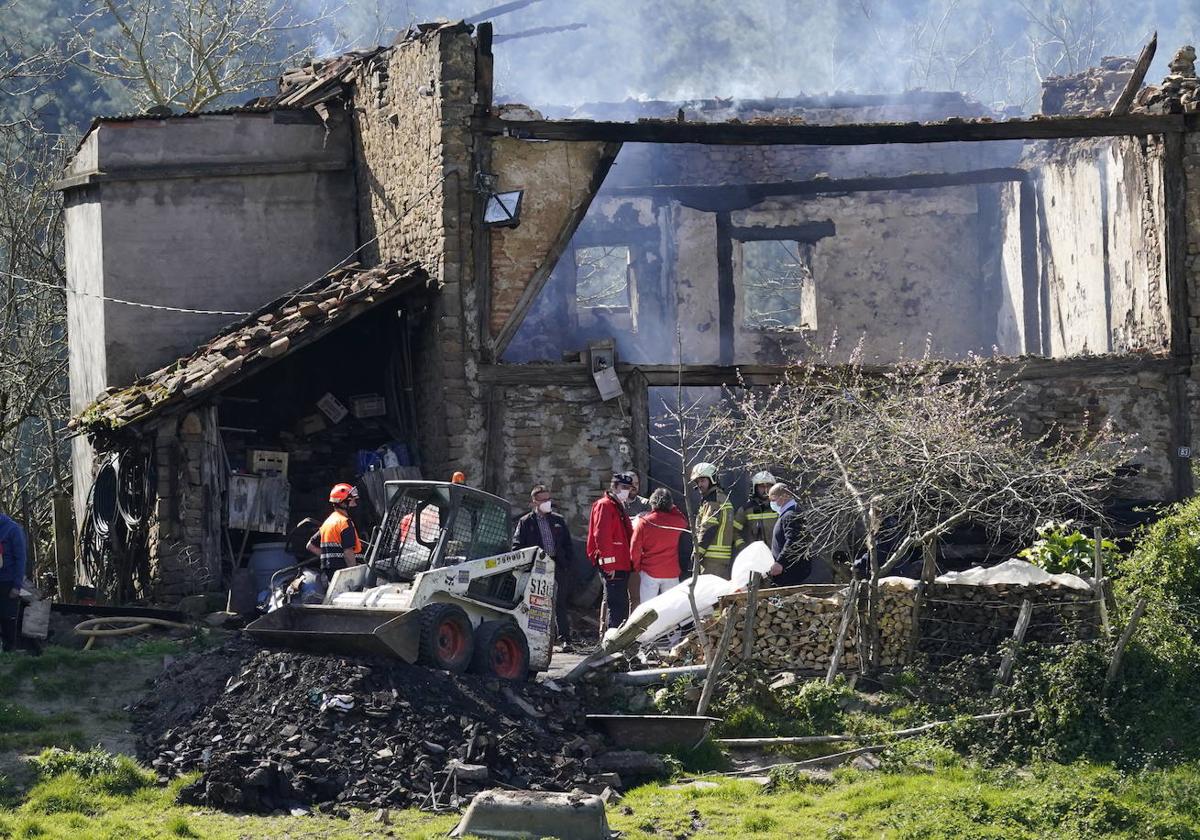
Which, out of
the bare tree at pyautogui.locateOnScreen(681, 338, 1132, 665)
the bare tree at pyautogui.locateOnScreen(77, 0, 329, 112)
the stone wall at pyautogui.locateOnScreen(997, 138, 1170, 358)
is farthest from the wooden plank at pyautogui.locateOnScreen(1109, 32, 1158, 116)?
the bare tree at pyautogui.locateOnScreen(77, 0, 329, 112)

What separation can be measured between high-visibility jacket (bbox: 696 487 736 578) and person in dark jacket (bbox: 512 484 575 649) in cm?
131

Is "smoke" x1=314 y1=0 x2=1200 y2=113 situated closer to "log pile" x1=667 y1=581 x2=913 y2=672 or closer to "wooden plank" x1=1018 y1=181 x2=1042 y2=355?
"wooden plank" x1=1018 y1=181 x2=1042 y2=355

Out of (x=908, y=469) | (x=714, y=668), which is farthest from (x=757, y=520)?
(x=714, y=668)

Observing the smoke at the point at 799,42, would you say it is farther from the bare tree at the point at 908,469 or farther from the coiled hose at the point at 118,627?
the coiled hose at the point at 118,627

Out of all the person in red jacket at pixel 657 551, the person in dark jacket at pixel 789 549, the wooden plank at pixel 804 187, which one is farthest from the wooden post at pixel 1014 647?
the wooden plank at pixel 804 187

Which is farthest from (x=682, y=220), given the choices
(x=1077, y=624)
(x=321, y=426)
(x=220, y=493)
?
(x=1077, y=624)

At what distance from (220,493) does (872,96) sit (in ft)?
58.2

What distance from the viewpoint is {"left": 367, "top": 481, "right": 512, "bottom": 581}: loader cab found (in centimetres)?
1355

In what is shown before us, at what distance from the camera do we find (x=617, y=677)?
13195 millimetres

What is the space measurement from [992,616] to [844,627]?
1.23 m

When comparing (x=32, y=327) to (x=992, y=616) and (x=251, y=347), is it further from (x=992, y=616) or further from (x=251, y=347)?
(x=992, y=616)

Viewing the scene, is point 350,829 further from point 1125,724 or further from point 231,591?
point 231,591

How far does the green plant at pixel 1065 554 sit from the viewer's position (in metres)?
13.7

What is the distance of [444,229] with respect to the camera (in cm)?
1805
